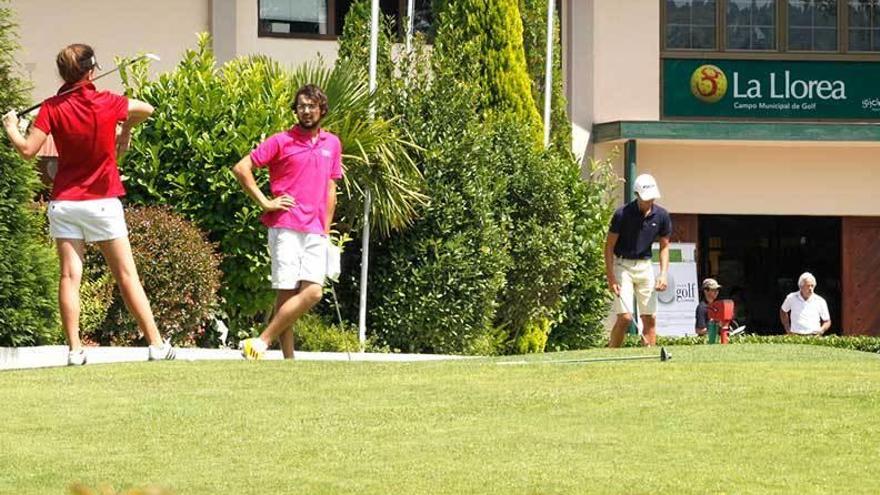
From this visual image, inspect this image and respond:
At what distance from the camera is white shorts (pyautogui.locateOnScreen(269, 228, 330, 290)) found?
1252cm

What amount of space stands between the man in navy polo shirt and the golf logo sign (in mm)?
13630

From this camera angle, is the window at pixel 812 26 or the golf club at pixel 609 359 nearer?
the golf club at pixel 609 359

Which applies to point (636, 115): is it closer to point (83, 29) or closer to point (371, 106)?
point (83, 29)

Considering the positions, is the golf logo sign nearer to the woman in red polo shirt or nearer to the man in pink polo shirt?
the man in pink polo shirt

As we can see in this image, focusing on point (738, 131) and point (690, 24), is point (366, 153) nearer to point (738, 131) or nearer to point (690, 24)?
point (738, 131)

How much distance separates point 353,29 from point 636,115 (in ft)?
31.1

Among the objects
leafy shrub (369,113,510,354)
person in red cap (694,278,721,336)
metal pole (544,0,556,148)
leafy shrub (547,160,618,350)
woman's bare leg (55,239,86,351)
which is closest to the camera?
woman's bare leg (55,239,86,351)

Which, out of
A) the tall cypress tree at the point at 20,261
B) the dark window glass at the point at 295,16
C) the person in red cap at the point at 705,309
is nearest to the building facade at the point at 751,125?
the person in red cap at the point at 705,309

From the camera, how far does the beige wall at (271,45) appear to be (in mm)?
26656

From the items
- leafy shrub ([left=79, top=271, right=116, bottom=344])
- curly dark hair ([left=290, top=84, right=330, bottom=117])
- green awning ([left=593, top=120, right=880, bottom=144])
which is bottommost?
leafy shrub ([left=79, top=271, right=116, bottom=344])

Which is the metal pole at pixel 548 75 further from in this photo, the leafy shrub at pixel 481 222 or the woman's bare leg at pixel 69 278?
the woman's bare leg at pixel 69 278

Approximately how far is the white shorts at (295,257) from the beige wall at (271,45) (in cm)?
1424

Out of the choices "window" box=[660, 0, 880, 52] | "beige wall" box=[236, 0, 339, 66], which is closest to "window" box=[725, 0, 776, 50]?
"window" box=[660, 0, 880, 52]

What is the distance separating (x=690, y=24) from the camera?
1170 inches
